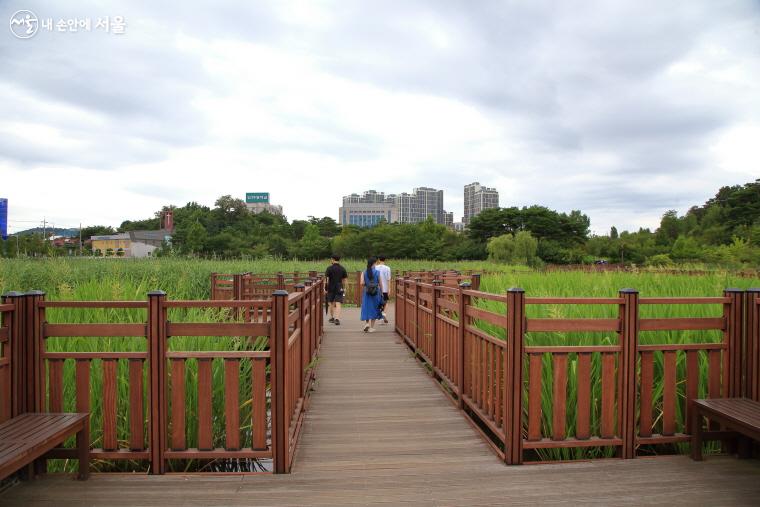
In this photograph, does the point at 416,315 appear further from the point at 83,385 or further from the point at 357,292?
the point at 357,292

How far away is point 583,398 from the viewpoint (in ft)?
11.2

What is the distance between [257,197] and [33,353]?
145 metres

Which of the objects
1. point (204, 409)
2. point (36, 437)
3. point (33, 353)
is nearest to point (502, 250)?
point (204, 409)

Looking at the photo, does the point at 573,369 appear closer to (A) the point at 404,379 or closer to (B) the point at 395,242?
(A) the point at 404,379

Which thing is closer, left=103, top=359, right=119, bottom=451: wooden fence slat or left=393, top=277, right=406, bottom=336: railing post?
left=103, top=359, right=119, bottom=451: wooden fence slat

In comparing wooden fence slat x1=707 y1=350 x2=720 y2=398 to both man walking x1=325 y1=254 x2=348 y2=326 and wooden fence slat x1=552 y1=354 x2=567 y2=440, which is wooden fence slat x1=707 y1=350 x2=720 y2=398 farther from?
man walking x1=325 y1=254 x2=348 y2=326

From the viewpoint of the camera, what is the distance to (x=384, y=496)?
9.80 ft

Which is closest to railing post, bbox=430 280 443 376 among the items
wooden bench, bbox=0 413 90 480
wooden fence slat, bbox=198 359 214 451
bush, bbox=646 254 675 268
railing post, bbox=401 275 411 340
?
railing post, bbox=401 275 411 340

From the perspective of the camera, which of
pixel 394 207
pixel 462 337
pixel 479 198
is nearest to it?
pixel 462 337

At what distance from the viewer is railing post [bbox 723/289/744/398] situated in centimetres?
363

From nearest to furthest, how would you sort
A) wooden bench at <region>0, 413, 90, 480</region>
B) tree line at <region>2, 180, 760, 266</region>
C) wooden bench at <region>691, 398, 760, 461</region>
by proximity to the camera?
wooden bench at <region>0, 413, 90, 480</region>, wooden bench at <region>691, 398, 760, 461</region>, tree line at <region>2, 180, 760, 266</region>

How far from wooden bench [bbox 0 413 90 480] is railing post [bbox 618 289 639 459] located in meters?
3.63

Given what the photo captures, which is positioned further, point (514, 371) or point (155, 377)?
point (514, 371)

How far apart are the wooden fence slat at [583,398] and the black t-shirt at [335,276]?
7.47 metres
